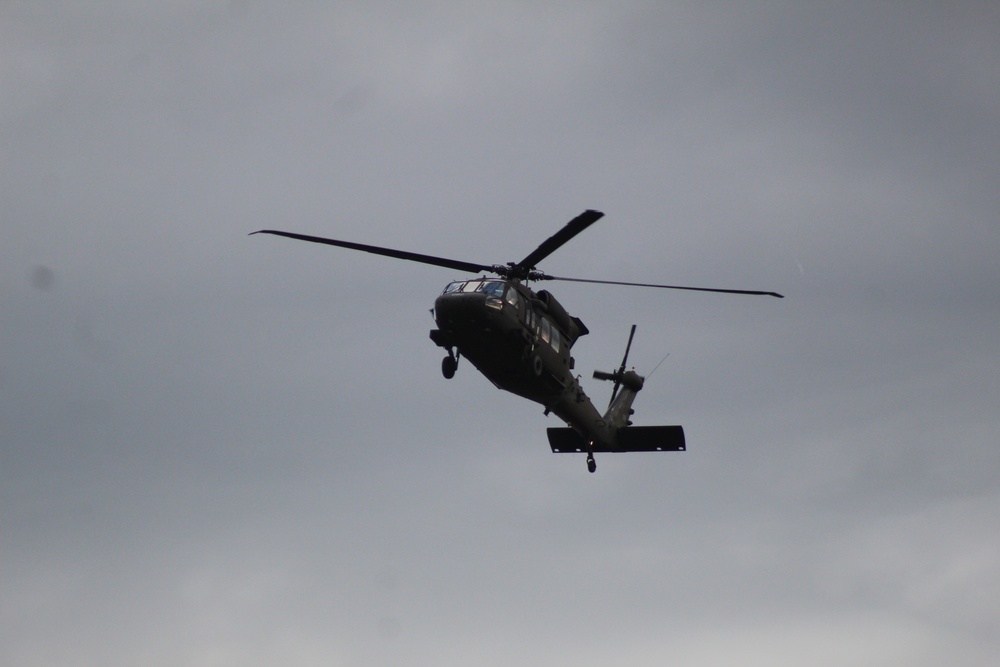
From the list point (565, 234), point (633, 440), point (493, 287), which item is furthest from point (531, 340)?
point (633, 440)

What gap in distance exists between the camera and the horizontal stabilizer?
34.4 meters

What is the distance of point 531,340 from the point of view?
3122cm

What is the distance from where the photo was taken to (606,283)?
97.0 feet

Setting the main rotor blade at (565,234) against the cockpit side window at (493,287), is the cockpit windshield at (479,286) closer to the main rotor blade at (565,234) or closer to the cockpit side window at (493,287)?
the cockpit side window at (493,287)

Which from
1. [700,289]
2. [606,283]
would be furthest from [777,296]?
[606,283]

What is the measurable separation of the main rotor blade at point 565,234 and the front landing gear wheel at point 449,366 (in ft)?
11.1

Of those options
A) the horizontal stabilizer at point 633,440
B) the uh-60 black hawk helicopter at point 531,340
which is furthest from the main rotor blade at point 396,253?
the horizontal stabilizer at point 633,440

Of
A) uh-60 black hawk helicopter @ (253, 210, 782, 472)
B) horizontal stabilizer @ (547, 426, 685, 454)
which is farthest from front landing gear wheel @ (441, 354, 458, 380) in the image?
horizontal stabilizer @ (547, 426, 685, 454)

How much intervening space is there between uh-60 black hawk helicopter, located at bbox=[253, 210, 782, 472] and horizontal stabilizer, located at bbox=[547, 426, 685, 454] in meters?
0.03

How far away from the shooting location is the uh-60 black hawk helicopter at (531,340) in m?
29.7

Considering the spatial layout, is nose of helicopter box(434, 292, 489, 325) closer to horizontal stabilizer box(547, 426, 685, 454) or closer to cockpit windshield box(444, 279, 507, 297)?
cockpit windshield box(444, 279, 507, 297)

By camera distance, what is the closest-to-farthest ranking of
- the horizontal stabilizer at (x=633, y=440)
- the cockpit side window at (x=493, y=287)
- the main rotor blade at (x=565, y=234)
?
the main rotor blade at (x=565, y=234), the cockpit side window at (x=493, y=287), the horizontal stabilizer at (x=633, y=440)

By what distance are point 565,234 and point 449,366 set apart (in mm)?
5260

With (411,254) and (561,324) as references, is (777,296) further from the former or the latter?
(411,254)
